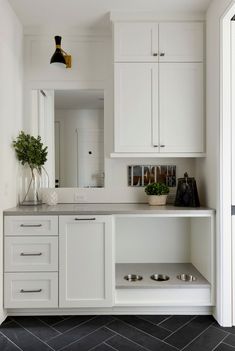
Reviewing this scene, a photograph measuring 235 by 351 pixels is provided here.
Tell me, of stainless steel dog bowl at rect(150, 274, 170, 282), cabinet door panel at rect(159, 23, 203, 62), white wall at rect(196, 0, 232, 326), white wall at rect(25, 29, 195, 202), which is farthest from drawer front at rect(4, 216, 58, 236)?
cabinet door panel at rect(159, 23, 203, 62)

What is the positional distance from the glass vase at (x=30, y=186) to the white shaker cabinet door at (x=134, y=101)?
857 mm

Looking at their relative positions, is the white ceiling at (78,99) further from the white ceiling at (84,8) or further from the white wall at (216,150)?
the white wall at (216,150)

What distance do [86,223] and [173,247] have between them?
3.49 ft

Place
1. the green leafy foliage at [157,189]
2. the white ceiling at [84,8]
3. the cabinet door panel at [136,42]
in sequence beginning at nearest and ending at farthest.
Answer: the white ceiling at [84,8], the cabinet door panel at [136,42], the green leafy foliage at [157,189]

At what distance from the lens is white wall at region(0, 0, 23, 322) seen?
2.28m

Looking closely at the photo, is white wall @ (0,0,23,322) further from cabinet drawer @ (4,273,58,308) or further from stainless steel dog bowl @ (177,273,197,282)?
stainless steel dog bowl @ (177,273,197,282)

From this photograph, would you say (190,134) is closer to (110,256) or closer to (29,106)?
(110,256)

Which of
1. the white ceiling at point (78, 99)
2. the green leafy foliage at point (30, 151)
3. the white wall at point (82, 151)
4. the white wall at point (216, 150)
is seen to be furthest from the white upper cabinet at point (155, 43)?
the green leafy foliage at point (30, 151)

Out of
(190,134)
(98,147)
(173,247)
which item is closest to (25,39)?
(98,147)

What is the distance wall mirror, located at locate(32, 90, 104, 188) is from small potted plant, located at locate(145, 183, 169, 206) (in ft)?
1.79

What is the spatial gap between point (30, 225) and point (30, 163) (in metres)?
0.68

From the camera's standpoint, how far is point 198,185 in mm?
2789

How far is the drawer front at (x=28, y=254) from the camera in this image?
2.26 m

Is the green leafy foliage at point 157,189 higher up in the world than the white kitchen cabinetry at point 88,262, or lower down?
higher up
